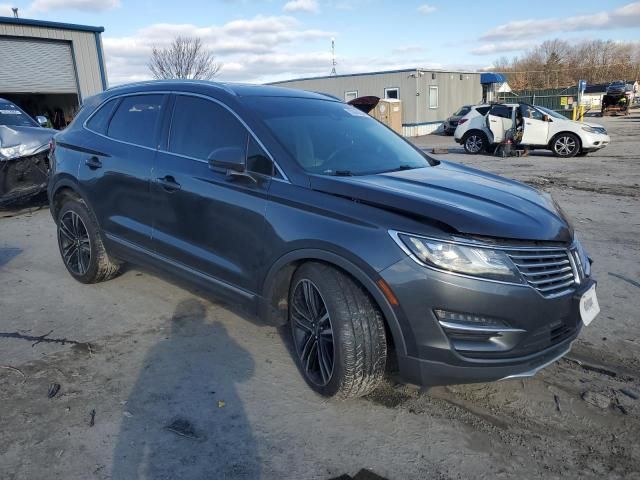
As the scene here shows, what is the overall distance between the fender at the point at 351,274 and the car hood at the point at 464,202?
0.36 m

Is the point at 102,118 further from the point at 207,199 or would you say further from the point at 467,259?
the point at 467,259

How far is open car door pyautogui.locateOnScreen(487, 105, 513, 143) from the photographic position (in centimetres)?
1627

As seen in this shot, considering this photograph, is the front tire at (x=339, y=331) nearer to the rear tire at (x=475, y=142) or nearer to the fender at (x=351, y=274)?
the fender at (x=351, y=274)

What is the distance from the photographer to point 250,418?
2893mm

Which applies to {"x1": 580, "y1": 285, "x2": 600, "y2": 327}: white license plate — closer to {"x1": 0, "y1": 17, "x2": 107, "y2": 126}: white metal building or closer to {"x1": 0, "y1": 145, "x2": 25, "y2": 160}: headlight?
{"x1": 0, "y1": 145, "x2": 25, "y2": 160}: headlight

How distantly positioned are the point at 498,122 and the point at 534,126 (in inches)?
49.4

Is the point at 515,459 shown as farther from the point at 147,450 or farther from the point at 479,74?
the point at 479,74

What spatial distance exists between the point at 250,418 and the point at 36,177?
7.41 m

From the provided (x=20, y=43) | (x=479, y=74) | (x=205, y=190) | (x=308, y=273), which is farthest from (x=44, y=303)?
(x=479, y=74)

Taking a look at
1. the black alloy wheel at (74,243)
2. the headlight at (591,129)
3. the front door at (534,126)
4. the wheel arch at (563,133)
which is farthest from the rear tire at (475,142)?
the black alloy wheel at (74,243)

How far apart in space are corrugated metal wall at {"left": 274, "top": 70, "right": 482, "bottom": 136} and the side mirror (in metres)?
25.9

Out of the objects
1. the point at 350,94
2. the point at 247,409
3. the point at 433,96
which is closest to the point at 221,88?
the point at 247,409

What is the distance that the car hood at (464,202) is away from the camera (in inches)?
102

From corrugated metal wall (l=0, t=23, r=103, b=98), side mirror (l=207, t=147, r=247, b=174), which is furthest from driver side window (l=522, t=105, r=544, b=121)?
corrugated metal wall (l=0, t=23, r=103, b=98)
